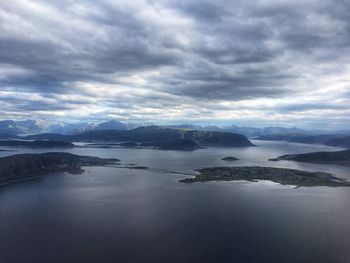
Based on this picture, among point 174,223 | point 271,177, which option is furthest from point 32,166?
point 271,177

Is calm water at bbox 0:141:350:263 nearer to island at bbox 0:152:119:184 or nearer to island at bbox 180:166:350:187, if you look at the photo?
island at bbox 180:166:350:187

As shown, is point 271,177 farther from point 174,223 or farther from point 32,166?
point 32,166

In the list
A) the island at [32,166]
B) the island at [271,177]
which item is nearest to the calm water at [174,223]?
the island at [271,177]

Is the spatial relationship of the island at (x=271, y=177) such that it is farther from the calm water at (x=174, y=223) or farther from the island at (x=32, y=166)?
the island at (x=32, y=166)

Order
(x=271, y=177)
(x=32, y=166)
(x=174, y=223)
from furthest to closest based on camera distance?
(x=32, y=166) → (x=271, y=177) → (x=174, y=223)

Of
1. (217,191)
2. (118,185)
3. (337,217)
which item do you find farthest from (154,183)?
(337,217)

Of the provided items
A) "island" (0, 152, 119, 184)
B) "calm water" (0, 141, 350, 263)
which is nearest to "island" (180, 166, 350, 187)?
"calm water" (0, 141, 350, 263)
